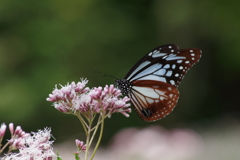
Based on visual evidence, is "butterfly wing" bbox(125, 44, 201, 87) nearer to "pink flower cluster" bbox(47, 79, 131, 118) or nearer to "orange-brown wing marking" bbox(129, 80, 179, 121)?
"orange-brown wing marking" bbox(129, 80, 179, 121)

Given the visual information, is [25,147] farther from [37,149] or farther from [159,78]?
[159,78]

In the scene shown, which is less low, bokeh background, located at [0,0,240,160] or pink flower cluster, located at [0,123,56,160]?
bokeh background, located at [0,0,240,160]

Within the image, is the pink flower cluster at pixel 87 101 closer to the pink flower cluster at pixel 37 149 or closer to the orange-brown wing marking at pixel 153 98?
the pink flower cluster at pixel 37 149

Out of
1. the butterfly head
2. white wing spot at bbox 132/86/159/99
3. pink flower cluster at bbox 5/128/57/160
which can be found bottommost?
pink flower cluster at bbox 5/128/57/160

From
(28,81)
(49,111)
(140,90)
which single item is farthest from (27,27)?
(140,90)

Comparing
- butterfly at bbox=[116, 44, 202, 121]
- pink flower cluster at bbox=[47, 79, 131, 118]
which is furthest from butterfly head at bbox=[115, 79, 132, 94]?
pink flower cluster at bbox=[47, 79, 131, 118]

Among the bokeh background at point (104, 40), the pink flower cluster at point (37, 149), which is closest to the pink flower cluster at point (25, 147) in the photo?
the pink flower cluster at point (37, 149)
